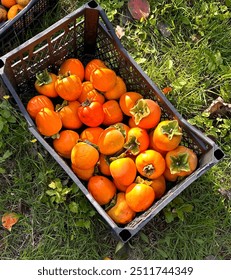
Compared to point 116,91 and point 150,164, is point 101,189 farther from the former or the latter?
point 116,91

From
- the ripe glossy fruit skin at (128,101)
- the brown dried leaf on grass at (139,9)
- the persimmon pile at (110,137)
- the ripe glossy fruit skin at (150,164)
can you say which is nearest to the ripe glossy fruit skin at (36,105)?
the persimmon pile at (110,137)

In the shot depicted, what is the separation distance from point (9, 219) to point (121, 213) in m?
0.64

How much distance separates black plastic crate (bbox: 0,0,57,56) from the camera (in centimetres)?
239

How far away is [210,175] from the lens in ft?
8.37

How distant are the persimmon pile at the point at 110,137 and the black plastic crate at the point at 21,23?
31cm

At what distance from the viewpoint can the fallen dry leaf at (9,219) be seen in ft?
7.90

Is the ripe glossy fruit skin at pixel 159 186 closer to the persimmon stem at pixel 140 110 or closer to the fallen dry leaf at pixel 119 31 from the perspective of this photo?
the persimmon stem at pixel 140 110

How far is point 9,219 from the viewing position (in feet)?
7.93

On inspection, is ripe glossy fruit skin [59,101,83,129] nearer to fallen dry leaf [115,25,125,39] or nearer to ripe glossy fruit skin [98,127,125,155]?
ripe glossy fruit skin [98,127,125,155]

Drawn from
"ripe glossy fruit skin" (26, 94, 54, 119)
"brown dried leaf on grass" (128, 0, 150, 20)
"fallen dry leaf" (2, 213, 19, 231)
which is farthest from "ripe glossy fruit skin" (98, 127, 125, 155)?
"brown dried leaf on grass" (128, 0, 150, 20)

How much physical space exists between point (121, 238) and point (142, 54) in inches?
46.8

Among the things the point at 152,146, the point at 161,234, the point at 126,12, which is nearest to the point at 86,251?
the point at 161,234

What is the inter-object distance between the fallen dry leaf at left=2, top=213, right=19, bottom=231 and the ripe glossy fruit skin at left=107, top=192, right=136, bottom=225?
545 millimetres
